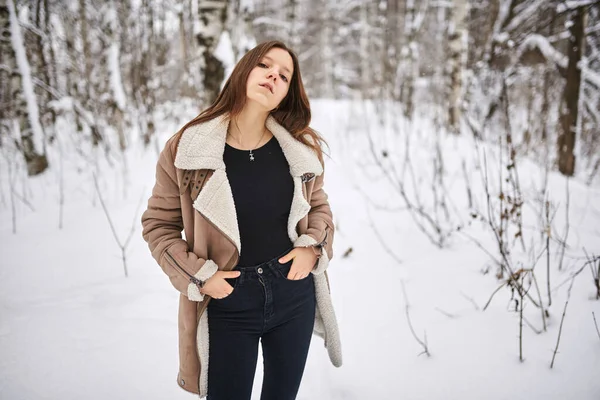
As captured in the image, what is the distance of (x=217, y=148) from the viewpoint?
3.56 feet

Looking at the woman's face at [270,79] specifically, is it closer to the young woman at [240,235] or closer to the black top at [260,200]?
the young woman at [240,235]

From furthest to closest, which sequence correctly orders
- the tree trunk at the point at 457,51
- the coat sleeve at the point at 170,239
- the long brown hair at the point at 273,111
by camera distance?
1. the tree trunk at the point at 457,51
2. the long brown hair at the point at 273,111
3. the coat sleeve at the point at 170,239

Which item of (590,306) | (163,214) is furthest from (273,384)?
(590,306)

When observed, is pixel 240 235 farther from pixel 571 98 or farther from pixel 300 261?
pixel 571 98

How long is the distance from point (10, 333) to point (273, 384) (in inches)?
79.6

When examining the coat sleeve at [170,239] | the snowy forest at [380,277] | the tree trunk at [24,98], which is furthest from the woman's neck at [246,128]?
the tree trunk at [24,98]

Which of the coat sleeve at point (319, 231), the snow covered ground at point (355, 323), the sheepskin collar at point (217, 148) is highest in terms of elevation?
the sheepskin collar at point (217, 148)

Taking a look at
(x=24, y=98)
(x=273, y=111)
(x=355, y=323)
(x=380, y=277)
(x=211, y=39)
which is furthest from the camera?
(x=24, y=98)

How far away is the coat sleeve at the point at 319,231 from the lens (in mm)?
1217

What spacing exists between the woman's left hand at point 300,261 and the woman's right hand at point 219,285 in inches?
7.5

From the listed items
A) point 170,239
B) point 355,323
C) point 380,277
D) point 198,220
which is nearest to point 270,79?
point 198,220

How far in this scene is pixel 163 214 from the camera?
1116 millimetres

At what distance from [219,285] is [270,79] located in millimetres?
729

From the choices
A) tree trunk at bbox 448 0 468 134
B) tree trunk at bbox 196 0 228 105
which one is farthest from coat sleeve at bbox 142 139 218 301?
tree trunk at bbox 448 0 468 134
